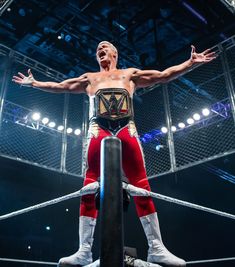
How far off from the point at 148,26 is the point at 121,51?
2.72 ft

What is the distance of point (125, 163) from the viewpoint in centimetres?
247

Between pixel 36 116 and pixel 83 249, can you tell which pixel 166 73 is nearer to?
pixel 83 249

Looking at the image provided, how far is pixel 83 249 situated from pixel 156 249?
531 millimetres

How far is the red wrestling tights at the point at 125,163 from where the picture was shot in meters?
2.34

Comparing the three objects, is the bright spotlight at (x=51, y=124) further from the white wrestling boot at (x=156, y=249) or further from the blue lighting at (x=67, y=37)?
the white wrestling boot at (x=156, y=249)

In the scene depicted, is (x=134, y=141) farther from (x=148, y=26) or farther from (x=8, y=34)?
(x=8, y=34)

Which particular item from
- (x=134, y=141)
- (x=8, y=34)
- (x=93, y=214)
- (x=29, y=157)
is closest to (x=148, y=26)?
(x=8, y=34)

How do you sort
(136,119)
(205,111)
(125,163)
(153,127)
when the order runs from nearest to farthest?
(125,163) < (205,111) < (153,127) < (136,119)

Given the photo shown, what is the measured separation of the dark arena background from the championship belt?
2709mm

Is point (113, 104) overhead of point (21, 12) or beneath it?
beneath

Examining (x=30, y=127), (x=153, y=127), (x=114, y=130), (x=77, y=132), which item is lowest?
(x=114, y=130)

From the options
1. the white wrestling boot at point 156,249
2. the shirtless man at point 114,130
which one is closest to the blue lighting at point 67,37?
the shirtless man at point 114,130

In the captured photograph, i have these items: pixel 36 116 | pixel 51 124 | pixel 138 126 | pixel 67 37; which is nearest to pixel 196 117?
pixel 138 126

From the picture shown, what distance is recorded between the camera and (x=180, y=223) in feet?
26.9
